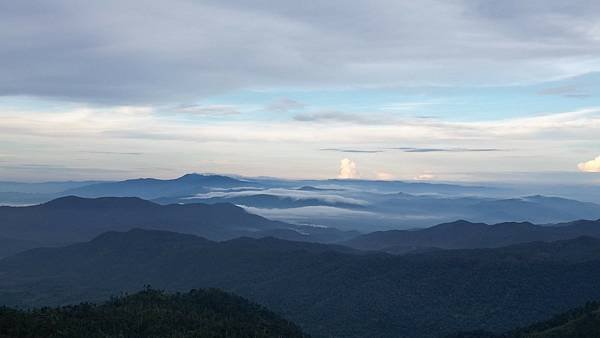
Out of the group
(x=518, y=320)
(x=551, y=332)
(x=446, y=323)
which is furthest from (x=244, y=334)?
(x=518, y=320)

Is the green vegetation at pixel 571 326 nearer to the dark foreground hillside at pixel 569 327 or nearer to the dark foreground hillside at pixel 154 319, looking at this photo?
the dark foreground hillside at pixel 569 327

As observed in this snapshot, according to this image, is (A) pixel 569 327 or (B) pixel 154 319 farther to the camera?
(A) pixel 569 327

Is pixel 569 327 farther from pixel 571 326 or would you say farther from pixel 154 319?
pixel 154 319

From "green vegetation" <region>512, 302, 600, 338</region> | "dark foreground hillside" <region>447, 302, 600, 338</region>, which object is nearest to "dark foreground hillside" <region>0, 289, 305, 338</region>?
"dark foreground hillside" <region>447, 302, 600, 338</region>

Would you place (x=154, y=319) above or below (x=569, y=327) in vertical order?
above

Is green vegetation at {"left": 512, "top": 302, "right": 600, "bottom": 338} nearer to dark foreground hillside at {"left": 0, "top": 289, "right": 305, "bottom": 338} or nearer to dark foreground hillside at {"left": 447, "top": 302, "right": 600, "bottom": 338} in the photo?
dark foreground hillside at {"left": 447, "top": 302, "right": 600, "bottom": 338}

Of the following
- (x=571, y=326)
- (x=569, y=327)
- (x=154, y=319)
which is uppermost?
(x=154, y=319)

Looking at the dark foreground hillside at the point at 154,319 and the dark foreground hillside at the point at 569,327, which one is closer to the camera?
the dark foreground hillside at the point at 154,319

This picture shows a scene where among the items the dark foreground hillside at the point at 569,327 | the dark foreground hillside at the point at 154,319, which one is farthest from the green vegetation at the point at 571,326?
the dark foreground hillside at the point at 154,319

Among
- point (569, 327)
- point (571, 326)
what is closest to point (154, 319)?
point (569, 327)
